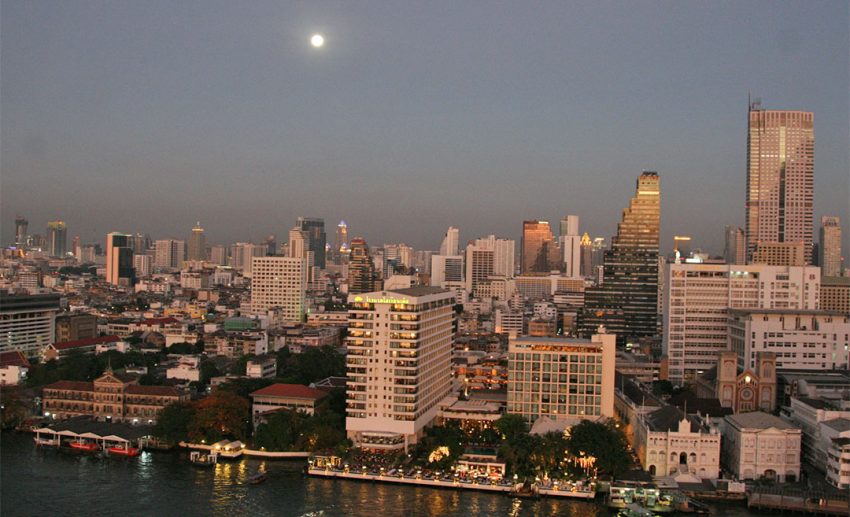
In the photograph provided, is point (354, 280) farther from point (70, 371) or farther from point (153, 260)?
point (153, 260)

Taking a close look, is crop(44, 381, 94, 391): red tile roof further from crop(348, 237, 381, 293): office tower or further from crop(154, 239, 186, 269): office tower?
crop(154, 239, 186, 269): office tower

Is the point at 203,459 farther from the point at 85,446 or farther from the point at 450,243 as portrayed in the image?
the point at 450,243

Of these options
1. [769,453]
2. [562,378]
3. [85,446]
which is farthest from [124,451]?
[769,453]

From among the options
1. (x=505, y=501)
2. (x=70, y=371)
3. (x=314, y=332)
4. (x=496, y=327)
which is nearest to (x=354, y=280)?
(x=496, y=327)

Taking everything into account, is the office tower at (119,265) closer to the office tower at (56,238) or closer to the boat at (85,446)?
the office tower at (56,238)

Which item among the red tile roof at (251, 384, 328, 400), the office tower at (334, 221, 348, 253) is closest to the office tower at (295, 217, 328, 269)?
the office tower at (334, 221, 348, 253)
